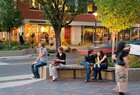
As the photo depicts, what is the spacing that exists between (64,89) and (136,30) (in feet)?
162

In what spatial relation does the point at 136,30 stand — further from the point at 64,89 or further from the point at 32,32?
the point at 64,89

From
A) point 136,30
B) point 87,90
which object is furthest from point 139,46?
point 136,30

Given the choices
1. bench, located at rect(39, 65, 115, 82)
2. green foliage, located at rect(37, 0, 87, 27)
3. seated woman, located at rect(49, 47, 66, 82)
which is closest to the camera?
seated woman, located at rect(49, 47, 66, 82)

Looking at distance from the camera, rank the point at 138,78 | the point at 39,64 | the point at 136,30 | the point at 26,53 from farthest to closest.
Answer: the point at 136,30
the point at 26,53
the point at 39,64
the point at 138,78

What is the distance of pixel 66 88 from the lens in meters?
12.1

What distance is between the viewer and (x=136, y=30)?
196ft

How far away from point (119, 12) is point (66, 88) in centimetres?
671

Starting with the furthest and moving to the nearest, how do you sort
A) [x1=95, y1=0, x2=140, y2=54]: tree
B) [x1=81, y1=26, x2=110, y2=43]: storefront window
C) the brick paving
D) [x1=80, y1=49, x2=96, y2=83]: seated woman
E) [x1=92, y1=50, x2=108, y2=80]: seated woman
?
[x1=81, y1=26, x2=110, y2=43]: storefront window < [x1=95, y1=0, x2=140, y2=54]: tree < [x1=80, y1=49, x2=96, y2=83]: seated woman < [x1=92, y1=50, x2=108, y2=80]: seated woman < the brick paving

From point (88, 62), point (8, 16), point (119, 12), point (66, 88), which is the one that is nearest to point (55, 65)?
point (88, 62)

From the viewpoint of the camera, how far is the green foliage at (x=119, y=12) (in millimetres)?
17609

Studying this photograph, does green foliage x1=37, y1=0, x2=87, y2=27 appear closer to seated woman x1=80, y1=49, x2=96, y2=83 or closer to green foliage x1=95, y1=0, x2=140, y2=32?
green foliage x1=95, y1=0, x2=140, y2=32

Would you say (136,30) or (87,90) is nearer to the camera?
(87,90)

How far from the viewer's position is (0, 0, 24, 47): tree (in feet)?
105

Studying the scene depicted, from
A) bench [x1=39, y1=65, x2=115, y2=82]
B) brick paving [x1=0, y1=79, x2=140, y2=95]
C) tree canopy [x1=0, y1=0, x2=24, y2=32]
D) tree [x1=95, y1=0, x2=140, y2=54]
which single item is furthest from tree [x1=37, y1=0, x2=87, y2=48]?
brick paving [x1=0, y1=79, x2=140, y2=95]
